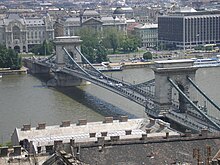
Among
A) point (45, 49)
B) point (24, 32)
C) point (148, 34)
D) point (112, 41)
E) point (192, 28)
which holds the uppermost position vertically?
point (192, 28)

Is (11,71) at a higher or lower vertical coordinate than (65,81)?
lower

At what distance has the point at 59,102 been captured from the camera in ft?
92.9

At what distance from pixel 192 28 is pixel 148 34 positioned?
553cm

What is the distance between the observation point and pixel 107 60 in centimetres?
4572

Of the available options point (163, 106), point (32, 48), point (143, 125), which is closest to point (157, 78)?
point (163, 106)

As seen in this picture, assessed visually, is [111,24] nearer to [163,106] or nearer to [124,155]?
[163,106]

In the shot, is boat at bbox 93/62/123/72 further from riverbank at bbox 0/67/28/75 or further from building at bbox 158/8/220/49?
building at bbox 158/8/220/49

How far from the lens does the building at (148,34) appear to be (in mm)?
58469

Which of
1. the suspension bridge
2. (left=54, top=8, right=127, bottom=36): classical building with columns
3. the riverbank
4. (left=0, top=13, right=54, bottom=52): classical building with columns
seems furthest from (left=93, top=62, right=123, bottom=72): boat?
(left=54, top=8, right=127, bottom=36): classical building with columns

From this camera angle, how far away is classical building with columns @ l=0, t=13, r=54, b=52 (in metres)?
54.5

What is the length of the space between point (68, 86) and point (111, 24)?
2629cm

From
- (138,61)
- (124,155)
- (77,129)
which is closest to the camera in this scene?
(124,155)

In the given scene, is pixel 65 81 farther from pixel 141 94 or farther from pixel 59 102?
pixel 141 94

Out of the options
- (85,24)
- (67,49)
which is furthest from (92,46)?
(85,24)
